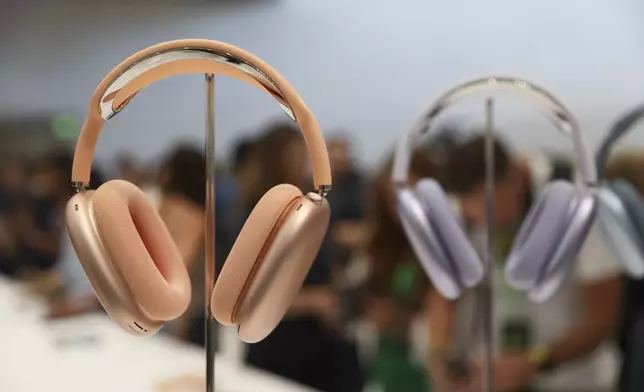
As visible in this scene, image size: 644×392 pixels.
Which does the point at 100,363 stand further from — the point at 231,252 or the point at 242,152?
the point at 231,252

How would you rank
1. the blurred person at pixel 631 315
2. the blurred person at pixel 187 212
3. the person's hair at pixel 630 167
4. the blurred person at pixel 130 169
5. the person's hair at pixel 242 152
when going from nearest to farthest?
1. the blurred person at pixel 631 315
2. the person's hair at pixel 630 167
3. the blurred person at pixel 187 212
4. the person's hair at pixel 242 152
5. the blurred person at pixel 130 169

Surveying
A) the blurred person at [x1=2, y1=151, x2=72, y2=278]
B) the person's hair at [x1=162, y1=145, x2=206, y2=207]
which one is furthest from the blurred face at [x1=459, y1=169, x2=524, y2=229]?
the blurred person at [x1=2, y1=151, x2=72, y2=278]

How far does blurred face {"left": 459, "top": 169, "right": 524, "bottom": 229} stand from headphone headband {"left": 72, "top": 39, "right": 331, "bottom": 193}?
1.23 metres

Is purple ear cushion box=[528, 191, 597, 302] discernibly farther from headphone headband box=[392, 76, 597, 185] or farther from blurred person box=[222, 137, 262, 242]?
blurred person box=[222, 137, 262, 242]

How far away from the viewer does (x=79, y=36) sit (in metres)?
2.44

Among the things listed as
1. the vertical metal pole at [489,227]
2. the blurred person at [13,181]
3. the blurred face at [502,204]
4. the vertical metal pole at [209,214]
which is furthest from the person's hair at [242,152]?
the vertical metal pole at [209,214]

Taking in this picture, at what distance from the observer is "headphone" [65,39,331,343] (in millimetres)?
744

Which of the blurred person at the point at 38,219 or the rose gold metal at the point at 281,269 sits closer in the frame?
the rose gold metal at the point at 281,269

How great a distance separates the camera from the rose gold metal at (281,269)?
0.75 metres

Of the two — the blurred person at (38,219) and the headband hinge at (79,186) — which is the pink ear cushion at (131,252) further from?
the blurred person at (38,219)

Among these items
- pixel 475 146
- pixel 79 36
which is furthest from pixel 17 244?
pixel 475 146

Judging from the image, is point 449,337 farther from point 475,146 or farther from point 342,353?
point 475,146

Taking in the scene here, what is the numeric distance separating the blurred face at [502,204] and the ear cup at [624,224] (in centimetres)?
88

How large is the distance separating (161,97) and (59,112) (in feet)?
1.83
